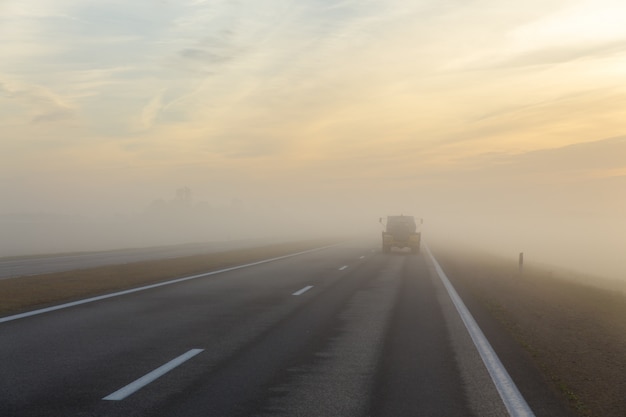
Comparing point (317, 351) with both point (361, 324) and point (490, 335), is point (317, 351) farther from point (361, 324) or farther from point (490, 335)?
point (490, 335)

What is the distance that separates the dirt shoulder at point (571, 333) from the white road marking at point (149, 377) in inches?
177

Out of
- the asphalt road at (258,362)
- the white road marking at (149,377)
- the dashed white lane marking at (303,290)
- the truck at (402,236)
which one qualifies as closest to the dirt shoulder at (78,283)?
the asphalt road at (258,362)

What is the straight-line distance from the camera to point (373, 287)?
60.2ft

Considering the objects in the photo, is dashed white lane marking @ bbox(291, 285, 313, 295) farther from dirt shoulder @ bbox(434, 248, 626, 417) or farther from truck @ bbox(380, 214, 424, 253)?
truck @ bbox(380, 214, 424, 253)

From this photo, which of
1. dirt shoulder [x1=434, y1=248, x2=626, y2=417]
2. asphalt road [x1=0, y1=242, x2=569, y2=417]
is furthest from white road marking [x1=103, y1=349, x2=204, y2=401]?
dirt shoulder [x1=434, y1=248, x2=626, y2=417]

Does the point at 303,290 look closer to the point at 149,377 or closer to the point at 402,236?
the point at 149,377

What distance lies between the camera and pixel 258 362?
7.81 meters

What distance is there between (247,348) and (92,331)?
9.61ft

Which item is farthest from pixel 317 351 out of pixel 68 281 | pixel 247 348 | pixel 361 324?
pixel 68 281

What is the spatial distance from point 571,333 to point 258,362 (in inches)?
253

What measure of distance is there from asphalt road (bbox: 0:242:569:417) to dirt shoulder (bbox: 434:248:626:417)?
1.19ft

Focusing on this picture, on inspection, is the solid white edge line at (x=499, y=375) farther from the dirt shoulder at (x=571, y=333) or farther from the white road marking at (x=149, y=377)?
the white road marking at (x=149, y=377)

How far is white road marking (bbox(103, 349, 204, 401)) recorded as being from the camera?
6105 millimetres

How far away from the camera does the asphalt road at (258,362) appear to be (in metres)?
5.95
